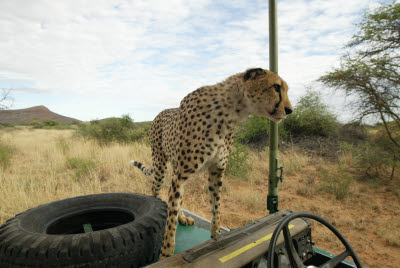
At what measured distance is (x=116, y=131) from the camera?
38.7 ft

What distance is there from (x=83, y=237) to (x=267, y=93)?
181 centimetres

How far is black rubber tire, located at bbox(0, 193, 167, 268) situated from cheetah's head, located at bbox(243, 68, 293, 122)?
1.31 m

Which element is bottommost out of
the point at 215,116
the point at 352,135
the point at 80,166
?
the point at 80,166

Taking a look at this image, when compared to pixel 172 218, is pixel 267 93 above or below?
above

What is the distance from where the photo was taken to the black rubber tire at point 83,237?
1632mm

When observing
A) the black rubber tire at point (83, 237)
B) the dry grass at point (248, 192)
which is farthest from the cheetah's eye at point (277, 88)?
the dry grass at point (248, 192)

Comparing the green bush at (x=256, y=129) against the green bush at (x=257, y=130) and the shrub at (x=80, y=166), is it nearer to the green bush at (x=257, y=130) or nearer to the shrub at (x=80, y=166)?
the green bush at (x=257, y=130)

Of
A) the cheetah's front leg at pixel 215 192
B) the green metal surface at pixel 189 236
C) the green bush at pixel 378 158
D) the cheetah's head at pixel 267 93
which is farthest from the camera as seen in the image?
the green bush at pixel 378 158

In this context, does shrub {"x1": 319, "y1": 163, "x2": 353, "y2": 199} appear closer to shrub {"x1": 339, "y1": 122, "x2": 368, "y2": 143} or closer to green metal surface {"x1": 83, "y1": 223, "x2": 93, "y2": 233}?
shrub {"x1": 339, "y1": 122, "x2": 368, "y2": 143}

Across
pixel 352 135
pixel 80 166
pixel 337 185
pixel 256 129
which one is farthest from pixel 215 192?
pixel 352 135

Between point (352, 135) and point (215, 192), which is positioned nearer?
point (215, 192)

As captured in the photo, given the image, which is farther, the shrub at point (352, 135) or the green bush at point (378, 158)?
the shrub at point (352, 135)

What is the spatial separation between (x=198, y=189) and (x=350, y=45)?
6234 millimetres

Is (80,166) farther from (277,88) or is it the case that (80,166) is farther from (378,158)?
(378,158)
